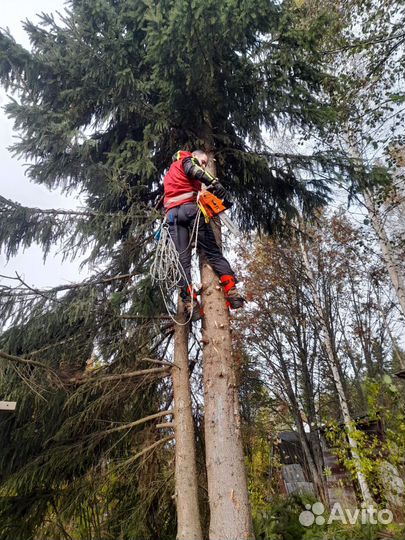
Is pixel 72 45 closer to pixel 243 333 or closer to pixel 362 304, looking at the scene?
pixel 243 333

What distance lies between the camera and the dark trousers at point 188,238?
3773 millimetres

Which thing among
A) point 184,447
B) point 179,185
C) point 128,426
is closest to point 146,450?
point 128,426

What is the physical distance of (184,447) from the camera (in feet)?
11.7

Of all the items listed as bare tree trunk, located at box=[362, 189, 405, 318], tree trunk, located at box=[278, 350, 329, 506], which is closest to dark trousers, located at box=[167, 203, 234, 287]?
bare tree trunk, located at box=[362, 189, 405, 318]

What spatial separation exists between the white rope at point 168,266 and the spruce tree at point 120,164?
0.74 ft

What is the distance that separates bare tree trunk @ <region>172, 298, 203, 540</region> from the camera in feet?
10.4

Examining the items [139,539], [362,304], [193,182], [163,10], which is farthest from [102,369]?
[362,304]

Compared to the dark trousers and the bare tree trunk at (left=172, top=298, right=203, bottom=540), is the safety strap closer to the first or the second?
the dark trousers

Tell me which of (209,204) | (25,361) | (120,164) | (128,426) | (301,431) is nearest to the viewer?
(25,361)

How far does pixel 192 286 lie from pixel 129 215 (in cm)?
115

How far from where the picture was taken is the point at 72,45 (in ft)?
14.8

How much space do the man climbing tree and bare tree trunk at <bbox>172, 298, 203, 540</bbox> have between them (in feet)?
1.48

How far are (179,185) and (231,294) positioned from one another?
1331 mm

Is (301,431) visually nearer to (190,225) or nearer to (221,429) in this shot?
(221,429)
